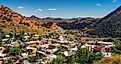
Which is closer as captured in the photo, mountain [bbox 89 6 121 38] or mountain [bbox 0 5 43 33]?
mountain [bbox 0 5 43 33]

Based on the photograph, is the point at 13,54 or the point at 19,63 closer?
the point at 19,63

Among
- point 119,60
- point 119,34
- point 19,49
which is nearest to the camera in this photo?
point 119,60

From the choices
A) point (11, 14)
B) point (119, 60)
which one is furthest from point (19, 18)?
point (119, 60)

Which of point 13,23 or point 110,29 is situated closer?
point 13,23

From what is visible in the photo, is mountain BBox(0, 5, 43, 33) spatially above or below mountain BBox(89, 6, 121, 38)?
above

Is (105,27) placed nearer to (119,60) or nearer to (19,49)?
(19,49)

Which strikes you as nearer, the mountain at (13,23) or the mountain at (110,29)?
the mountain at (13,23)

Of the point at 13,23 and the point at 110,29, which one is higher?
the point at 13,23

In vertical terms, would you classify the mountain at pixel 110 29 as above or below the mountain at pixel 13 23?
below
